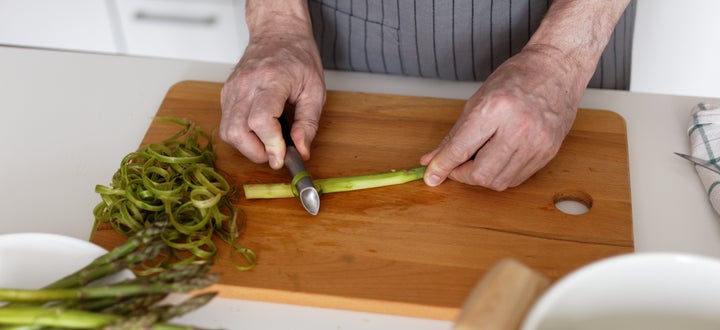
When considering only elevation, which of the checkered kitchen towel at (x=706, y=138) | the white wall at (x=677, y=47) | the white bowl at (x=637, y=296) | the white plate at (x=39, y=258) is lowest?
the white wall at (x=677, y=47)

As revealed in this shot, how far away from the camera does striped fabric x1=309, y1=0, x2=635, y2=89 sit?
1515mm

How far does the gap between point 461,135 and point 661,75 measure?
1.21 m

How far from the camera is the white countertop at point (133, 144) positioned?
1.09 metres

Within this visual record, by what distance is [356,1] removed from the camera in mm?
1566

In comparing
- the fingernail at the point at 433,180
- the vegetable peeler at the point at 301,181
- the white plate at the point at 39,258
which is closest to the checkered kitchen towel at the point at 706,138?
the fingernail at the point at 433,180

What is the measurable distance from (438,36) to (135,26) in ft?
4.23

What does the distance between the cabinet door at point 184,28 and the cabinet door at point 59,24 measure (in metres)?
0.07

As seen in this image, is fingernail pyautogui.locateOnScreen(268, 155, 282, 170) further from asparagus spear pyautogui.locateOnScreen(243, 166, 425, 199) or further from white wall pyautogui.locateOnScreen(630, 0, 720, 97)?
white wall pyautogui.locateOnScreen(630, 0, 720, 97)

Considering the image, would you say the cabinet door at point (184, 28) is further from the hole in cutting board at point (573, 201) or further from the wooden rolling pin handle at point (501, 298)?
the wooden rolling pin handle at point (501, 298)

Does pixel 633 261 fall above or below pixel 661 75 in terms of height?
above

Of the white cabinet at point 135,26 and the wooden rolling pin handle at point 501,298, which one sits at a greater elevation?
the wooden rolling pin handle at point 501,298

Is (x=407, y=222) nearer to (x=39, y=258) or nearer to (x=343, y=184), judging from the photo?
(x=343, y=184)

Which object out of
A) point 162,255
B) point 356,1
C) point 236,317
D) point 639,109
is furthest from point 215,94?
point 639,109

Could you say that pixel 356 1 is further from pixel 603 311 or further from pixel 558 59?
pixel 603 311
